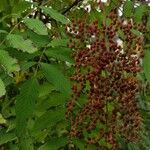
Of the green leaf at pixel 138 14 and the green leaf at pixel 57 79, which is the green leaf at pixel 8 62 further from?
the green leaf at pixel 138 14

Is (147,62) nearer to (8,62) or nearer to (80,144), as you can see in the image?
(80,144)

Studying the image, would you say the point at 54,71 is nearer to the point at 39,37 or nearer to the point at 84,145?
the point at 39,37

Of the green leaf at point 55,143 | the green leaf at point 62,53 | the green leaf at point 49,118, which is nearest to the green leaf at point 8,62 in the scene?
the green leaf at point 62,53

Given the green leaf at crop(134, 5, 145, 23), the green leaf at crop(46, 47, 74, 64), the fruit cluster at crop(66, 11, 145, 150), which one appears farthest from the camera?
the green leaf at crop(134, 5, 145, 23)

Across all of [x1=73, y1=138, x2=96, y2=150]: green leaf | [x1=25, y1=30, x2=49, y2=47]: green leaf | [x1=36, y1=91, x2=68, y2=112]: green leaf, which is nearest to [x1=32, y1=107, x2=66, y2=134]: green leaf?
[x1=36, y1=91, x2=68, y2=112]: green leaf

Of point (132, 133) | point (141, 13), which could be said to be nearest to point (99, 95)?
point (132, 133)

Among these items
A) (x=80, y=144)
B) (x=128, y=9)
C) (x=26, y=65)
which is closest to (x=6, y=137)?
(x=80, y=144)

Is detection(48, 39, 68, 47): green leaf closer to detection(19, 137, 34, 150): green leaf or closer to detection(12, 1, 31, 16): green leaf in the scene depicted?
detection(12, 1, 31, 16): green leaf
